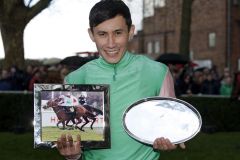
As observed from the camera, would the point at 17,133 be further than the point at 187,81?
No

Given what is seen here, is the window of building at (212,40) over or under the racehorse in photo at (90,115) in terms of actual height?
over

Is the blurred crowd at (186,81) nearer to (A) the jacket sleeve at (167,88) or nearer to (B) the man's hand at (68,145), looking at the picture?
(A) the jacket sleeve at (167,88)

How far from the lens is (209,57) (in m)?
48.5

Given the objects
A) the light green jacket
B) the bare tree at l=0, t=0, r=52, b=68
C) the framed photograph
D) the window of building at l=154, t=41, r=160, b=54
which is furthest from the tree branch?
the window of building at l=154, t=41, r=160, b=54

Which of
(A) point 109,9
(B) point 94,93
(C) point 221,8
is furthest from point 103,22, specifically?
(C) point 221,8

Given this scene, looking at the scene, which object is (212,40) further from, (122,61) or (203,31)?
(122,61)

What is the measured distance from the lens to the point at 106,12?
3180 mm

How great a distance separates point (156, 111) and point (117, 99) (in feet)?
0.82

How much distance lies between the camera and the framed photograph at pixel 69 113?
3008mm

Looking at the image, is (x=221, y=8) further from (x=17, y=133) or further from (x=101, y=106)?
(x=101, y=106)

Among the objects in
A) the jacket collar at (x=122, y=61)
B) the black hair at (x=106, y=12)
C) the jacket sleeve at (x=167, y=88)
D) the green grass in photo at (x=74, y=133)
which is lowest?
the green grass in photo at (x=74, y=133)

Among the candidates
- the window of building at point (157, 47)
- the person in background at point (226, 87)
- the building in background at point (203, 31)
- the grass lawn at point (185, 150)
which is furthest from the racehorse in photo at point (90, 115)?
the window of building at point (157, 47)

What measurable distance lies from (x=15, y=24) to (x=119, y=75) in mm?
18091

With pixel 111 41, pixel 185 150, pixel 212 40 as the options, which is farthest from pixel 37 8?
pixel 212 40
